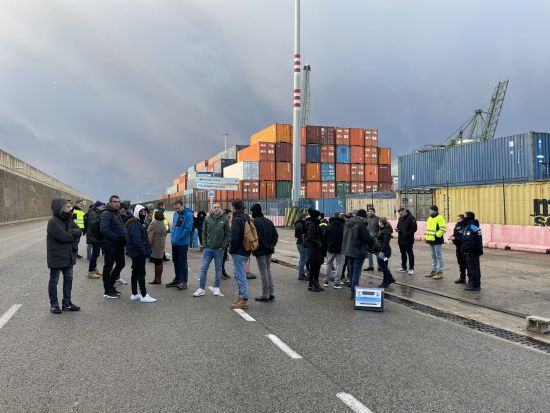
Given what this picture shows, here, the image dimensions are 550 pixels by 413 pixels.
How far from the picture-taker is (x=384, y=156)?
4769 centimetres

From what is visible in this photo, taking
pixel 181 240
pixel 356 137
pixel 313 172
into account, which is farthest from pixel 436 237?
pixel 356 137

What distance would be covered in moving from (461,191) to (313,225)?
46.9 ft

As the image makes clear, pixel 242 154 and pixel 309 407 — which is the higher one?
pixel 242 154

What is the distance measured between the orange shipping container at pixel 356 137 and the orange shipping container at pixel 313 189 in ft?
21.4

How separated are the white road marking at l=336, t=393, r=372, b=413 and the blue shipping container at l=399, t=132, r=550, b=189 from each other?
1742cm

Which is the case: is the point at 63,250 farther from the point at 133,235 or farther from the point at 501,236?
the point at 501,236

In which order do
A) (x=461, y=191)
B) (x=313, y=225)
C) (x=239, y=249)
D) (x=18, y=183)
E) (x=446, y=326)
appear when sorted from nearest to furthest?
(x=446, y=326), (x=239, y=249), (x=313, y=225), (x=461, y=191), (x=18, y=183)

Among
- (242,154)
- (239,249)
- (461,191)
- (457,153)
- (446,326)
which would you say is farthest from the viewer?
(242,154)

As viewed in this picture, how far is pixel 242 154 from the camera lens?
160ft

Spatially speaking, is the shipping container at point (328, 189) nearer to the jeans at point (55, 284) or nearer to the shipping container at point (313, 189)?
the shipping container at point (313, 189)

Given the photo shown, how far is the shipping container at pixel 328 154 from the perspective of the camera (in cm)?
4425

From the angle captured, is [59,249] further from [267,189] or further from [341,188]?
[341,188]

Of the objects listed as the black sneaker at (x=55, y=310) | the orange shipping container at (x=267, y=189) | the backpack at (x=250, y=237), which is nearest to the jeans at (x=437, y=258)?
the backpack at (x=250, y=237)

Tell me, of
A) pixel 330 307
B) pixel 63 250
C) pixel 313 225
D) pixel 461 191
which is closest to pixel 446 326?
pixel 330 307
